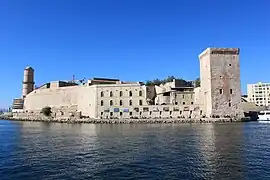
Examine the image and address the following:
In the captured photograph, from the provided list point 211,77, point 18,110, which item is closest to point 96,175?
point 211,77

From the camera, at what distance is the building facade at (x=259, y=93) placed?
433ft

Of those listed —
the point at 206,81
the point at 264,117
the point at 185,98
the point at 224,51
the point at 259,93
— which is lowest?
the point at 264,117

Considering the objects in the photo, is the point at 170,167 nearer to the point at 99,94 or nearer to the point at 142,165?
the point at 142,165

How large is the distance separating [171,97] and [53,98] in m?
36.7

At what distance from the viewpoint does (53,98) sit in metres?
80.9

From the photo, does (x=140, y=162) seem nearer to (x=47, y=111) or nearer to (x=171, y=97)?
(x=171, y=97)

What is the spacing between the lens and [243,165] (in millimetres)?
14438

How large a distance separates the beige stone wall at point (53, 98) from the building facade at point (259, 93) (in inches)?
3491

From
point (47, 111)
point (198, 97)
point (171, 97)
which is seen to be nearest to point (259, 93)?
point (198, 97)

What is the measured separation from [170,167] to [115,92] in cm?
4995

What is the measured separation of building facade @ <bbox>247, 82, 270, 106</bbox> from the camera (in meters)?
132

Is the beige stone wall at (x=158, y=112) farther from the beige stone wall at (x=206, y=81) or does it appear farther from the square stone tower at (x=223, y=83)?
the square stone tower at (x=223, y=83)

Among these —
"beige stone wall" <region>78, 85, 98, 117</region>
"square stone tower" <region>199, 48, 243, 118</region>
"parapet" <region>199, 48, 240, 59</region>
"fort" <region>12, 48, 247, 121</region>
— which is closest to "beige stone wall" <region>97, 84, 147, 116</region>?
"fort" <region>12, 48, 247, 121</region>

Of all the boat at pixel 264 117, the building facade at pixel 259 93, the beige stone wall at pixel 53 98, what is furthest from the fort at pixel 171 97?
the building facade at pixel 259 93
